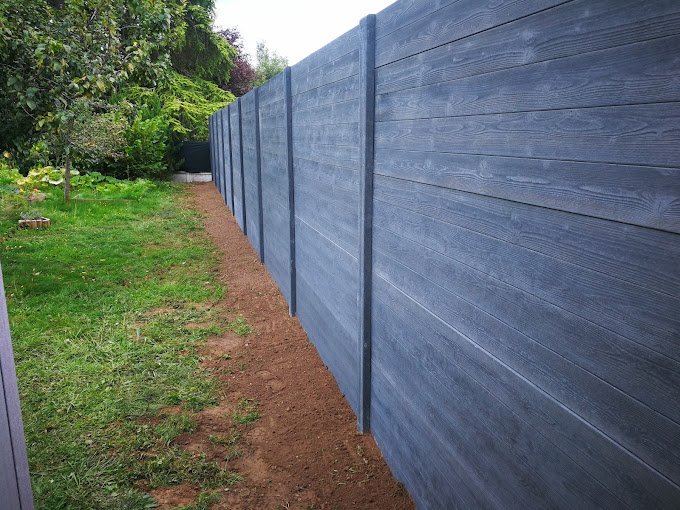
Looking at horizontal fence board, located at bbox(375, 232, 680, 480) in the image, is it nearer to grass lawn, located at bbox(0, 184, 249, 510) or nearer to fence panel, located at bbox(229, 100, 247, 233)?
grass lawn, located at bbox(0, 184, 249, 510)

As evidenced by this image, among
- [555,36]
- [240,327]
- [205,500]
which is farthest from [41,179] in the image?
[555,36]

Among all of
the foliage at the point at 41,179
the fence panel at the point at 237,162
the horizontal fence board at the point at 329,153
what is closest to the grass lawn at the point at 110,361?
the fence panel at the point at 237,162

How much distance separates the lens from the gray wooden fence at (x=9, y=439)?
150 centimetres

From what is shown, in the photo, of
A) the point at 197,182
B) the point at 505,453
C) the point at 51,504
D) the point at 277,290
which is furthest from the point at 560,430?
the point at 197,182

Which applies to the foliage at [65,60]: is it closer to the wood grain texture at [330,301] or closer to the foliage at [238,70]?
the wood grain texture at [330,301]

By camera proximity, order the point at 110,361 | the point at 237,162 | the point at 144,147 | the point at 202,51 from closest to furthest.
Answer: the point at 110,361 → the point at 237,162 → the point at 144,147 → the point at 202,51

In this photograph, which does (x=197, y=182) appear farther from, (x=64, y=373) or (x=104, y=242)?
(x=64, y=373)

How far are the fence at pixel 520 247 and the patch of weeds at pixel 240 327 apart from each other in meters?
2.09

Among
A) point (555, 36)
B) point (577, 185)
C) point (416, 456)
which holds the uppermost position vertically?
point (555, 36)

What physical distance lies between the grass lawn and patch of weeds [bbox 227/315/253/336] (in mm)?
49

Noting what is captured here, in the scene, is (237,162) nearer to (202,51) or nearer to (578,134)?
(578,134)

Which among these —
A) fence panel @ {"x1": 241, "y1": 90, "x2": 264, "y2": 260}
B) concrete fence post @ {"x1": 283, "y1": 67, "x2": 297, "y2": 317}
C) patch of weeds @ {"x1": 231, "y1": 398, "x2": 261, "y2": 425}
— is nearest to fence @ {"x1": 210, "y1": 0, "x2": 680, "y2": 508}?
patch of weeds @ {"x1": 231, "y1": 398, "x2": 261, "y2": 425}

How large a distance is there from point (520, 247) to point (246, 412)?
260 cm

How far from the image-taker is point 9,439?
1.59m
